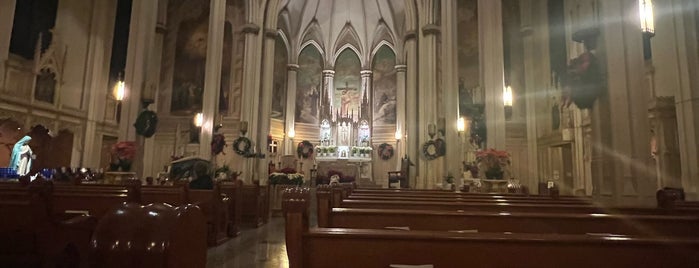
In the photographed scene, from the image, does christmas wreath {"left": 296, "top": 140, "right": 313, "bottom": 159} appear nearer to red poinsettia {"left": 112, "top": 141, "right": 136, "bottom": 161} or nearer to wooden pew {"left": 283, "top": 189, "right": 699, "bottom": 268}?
red poinsettia {"left": 112, "top": 141, "right": 136, "bottom": 161}

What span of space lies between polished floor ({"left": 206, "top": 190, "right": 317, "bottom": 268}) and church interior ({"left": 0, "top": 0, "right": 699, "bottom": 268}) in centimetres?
6

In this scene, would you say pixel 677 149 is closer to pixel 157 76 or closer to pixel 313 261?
pixel 313 261

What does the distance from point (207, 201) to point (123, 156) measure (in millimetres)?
4220

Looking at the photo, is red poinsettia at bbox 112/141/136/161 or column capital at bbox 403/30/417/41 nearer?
red poinsettia at bbox 112/141/136/161

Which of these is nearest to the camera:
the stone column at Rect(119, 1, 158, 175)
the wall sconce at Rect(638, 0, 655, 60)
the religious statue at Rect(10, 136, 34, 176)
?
the wall sconce at Rect(638, 0, 655, 60)

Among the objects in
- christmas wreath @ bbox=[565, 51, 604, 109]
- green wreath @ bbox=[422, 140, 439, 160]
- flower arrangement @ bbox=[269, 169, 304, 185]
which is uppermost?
christmas wreath @ bbox=[565, 51, 604, 109]

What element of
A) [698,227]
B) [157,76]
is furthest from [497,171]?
[157,76]

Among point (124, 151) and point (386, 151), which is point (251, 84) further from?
point (386, 151)

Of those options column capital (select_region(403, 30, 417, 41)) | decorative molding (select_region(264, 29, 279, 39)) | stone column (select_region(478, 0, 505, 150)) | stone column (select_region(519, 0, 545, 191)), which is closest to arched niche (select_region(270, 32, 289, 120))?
decorative molding (select_region(264, 29, 279, 39))

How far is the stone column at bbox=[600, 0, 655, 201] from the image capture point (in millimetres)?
5328

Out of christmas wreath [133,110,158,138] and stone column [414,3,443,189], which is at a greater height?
stone column [414,3,443,189]

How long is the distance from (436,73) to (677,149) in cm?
947

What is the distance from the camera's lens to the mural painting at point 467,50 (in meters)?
16.4

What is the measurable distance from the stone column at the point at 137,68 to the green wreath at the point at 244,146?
16.6 feet
